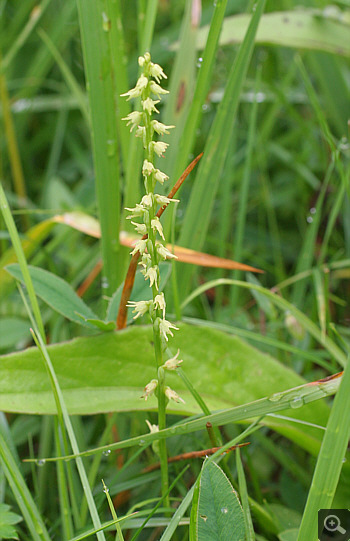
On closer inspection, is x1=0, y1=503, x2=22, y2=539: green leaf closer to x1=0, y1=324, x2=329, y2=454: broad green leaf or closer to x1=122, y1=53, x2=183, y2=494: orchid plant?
x1=0, y1=324, x2=329, y2=454: broad green leaf

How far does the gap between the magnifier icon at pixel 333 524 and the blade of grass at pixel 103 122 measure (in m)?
0.64

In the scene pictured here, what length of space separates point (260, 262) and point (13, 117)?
121cm

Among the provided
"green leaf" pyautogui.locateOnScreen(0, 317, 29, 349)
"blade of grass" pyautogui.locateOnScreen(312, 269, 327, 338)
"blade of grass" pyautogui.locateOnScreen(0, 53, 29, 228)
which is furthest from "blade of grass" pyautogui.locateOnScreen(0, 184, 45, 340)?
"blade of grass" pyautogui.locateOnScreen(0, 53, 29, 228)

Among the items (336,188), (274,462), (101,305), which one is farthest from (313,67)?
(274,462)

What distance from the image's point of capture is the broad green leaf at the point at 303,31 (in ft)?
5.29

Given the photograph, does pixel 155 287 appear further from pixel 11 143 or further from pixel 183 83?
pixel 11 143

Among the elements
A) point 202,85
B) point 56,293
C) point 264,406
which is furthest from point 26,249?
point 264,406

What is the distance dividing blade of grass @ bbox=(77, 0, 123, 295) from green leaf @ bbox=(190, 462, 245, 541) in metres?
0.56

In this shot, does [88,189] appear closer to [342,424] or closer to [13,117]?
[13,117]

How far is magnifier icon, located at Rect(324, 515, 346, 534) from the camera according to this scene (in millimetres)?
879

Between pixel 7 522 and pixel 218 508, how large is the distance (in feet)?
1.12

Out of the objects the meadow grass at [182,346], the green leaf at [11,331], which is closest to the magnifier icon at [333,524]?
the meadow grass at [182,346]

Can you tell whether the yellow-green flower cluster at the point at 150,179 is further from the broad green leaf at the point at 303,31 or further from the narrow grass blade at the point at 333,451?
the broad green leaf at the point at 303,31

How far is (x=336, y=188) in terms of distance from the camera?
178 cm
